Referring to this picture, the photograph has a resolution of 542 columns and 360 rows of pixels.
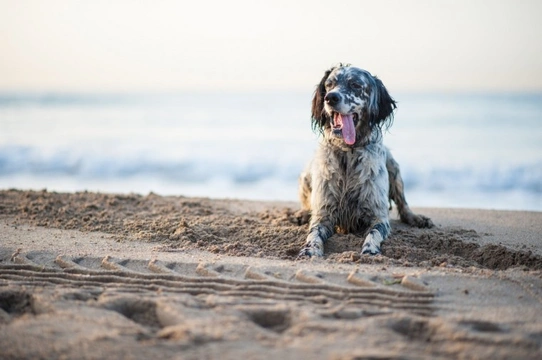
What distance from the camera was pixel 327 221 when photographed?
211 inches

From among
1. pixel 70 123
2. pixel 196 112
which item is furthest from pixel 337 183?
pixel 196 112

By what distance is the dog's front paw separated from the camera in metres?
4.60

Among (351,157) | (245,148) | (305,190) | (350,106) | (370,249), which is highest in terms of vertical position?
(245,148)

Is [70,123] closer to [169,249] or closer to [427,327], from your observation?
[169,249]

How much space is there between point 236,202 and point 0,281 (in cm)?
406

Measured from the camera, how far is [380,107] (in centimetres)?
541

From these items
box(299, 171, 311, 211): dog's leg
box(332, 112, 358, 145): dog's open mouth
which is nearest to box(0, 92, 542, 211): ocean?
box(299, 171, 311, 211): dog's leg

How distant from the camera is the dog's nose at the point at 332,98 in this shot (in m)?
5.04

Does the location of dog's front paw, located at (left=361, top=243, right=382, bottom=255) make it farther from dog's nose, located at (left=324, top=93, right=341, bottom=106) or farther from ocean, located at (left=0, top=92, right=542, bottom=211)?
ocean, located at (left=0, top=92, right=542, bottom=211)

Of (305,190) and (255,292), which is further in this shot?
(305,190)

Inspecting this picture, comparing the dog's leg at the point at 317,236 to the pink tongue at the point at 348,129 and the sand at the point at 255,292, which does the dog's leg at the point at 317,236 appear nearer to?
the sand at the point at 255,292

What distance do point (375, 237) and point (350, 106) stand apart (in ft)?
3.88

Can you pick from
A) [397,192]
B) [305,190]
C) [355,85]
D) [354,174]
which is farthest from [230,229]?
[397,192]

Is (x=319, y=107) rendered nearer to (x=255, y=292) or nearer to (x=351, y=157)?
(x=351, y=157)
